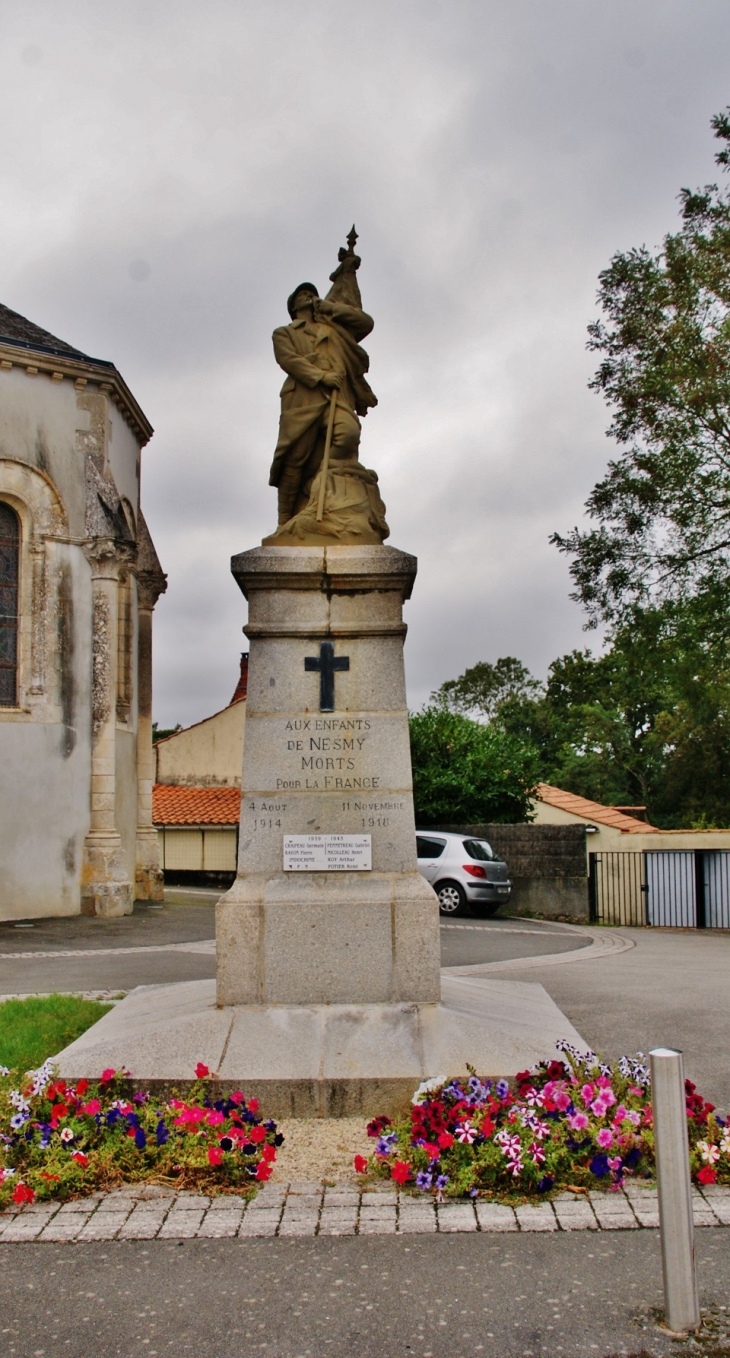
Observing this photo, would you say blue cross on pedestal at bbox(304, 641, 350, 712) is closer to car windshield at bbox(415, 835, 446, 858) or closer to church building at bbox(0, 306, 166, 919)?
church building at bbox(0, 306, 166, 919)

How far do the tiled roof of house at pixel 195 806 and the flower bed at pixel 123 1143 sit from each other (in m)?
25.6

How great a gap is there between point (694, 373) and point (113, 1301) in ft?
61.4

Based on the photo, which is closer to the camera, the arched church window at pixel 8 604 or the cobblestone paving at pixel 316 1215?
the cobblestone paving at pixel 316 1215

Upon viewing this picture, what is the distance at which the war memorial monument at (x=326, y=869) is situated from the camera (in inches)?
240

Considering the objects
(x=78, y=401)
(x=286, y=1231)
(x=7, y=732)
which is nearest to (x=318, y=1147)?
(x=286, y=1231)

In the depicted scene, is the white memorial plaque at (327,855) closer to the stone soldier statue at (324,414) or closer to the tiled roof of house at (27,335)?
the stone soldier statue at (324,414)

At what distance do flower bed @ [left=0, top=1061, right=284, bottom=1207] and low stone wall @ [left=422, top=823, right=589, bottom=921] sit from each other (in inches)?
703

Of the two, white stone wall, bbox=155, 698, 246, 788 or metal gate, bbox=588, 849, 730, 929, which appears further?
white stone wall, bbox=155, 698, 246, 788

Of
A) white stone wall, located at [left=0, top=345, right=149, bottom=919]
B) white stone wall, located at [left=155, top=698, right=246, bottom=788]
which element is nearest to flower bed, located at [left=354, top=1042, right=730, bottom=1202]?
white stone wall, located at [left=0, top=345, right=149, bottom=919]

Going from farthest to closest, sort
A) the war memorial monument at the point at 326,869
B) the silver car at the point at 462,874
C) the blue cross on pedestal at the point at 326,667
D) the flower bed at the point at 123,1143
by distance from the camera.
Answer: the silver car at the point at 462,874 < the blue cross on pedestal at the point at 326,667 < the war memorial monument at the point at 326,869 < the flower bed at the point at 123,1143

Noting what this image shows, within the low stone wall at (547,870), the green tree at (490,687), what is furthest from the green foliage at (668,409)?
the green tree at (490,687)

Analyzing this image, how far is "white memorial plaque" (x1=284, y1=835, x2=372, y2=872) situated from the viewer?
22.2 ft

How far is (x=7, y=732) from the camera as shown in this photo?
1828 cm

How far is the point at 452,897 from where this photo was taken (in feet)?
68.6
